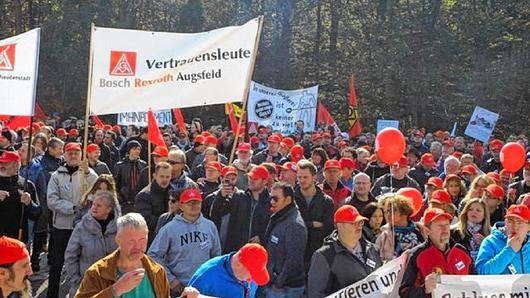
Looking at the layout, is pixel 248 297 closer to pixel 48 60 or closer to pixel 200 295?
pixel 200 295

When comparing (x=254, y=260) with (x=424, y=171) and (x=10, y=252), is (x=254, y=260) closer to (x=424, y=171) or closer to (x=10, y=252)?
(x=10, y=252)

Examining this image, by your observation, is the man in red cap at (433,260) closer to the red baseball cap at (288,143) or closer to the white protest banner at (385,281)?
the white protest banner at (385,281)

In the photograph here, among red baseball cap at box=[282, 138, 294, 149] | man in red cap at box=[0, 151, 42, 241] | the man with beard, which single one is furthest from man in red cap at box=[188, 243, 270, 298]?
red baseball cap at box=[282, 138, 294, 149]

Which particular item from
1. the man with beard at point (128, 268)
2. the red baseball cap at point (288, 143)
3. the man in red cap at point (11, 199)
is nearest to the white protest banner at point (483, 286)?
the man with beard at point (128, 268)

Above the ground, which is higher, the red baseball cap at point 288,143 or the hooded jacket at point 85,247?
the red baseball cap at point 288,143

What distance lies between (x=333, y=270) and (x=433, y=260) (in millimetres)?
752

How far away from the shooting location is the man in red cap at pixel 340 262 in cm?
532

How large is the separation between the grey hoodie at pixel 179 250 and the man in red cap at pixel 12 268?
7.42 ft

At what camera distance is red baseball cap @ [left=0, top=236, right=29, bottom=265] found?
144 inches

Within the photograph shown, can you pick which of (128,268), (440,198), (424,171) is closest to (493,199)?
(440,198)

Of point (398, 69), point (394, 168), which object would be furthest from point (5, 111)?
point (398, 69)

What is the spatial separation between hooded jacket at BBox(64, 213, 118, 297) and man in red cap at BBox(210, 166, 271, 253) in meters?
1.41

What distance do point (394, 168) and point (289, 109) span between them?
902cm

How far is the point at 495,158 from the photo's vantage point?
13.0 meters
